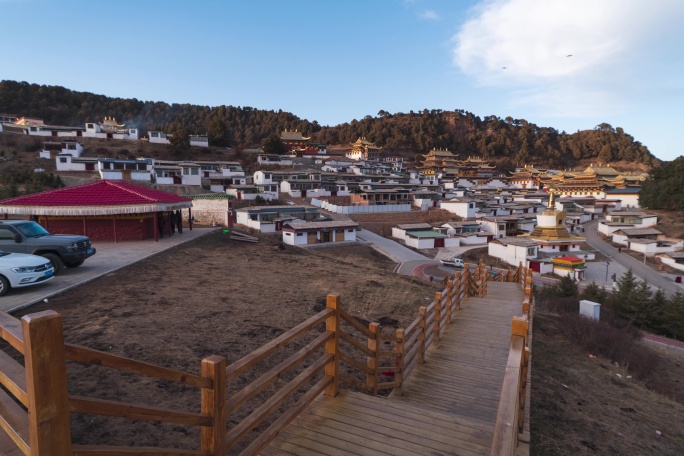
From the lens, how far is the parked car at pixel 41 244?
12.0m

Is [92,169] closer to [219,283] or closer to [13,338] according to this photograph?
[219,283]

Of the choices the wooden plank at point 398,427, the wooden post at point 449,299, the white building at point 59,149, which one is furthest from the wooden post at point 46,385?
the white building at point 59,149

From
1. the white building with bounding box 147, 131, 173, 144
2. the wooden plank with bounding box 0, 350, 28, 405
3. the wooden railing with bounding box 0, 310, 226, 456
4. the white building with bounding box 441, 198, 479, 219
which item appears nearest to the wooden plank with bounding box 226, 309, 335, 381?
the wooden railing with bounding box 0, 310, 226, 456

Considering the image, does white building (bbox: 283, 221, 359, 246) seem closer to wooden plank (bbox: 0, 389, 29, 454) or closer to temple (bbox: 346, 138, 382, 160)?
wooden plank (bbox: 0, 389, 29, 454)

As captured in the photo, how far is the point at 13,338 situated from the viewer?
214 cm

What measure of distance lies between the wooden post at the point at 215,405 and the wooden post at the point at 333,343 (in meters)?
1.78

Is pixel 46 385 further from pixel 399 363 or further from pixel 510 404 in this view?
pixel 399 363

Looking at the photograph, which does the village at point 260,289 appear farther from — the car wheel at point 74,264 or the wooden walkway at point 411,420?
the car wheel at point 74,264

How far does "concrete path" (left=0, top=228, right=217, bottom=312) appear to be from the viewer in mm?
9641

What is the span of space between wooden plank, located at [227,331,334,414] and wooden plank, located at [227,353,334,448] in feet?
0.63

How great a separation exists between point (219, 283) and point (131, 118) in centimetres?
14422

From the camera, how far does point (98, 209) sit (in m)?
17.9

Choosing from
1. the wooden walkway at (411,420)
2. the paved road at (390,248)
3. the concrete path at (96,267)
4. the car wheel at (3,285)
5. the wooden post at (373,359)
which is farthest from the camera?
the paved road at (390,248)

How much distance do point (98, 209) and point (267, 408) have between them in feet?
58.9
